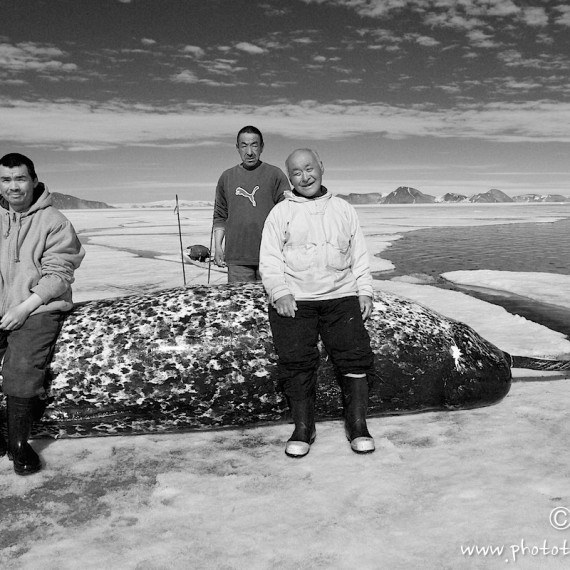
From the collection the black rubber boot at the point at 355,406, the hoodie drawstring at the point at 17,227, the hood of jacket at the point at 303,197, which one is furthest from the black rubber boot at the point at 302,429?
the hoodie drawstring at the point at 17,227

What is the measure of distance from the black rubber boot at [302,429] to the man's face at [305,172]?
1.44 m

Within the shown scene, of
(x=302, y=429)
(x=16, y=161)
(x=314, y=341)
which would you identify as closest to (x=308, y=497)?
(x=302, y=429)

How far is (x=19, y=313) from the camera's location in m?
3.31

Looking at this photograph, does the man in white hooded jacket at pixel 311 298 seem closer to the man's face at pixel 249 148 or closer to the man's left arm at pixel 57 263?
the man's left arm at pixel 57 263

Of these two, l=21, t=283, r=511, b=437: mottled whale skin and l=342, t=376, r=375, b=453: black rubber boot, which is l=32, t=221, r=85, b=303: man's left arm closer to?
l=21, t=283, r=511, b=437: mottled whale skin

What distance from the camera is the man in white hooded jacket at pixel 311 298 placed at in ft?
12.0

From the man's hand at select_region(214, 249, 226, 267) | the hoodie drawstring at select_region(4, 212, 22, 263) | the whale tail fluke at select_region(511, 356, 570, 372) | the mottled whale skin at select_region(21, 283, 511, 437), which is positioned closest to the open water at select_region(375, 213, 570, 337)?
the whale tail fluke at select_region(511, 356, 570, 372)

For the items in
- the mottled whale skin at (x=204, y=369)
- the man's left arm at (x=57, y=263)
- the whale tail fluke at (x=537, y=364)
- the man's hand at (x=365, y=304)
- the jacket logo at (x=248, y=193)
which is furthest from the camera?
the jacket logo at (x=248, y=193)

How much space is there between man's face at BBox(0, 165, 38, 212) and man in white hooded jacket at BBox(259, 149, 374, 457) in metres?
1.57

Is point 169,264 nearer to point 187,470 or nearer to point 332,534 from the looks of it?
point 187,470

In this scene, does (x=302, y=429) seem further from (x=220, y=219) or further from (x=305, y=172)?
(x=220, y=219)

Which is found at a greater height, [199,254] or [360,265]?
[360,265]

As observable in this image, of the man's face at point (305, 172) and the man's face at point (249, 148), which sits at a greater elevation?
the man's face at point (249, 148)

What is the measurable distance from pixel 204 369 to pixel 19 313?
1294 mm
